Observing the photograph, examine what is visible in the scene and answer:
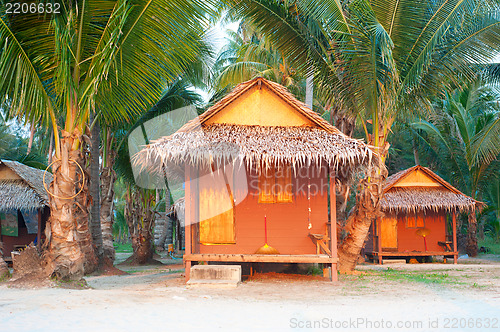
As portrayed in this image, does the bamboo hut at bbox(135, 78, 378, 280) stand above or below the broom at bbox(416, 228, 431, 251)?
above

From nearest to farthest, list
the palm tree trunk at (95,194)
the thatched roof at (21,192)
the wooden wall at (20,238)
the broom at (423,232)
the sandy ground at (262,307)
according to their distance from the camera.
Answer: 1. the sandy ground at (262,307)
2. the palm tree trunk at (95,194)
3. the thatched roof at (21,192)
4. the wooden wall at (20,238)
5. the broom at (423,232)

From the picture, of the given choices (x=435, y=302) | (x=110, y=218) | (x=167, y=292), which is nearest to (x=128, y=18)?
(x=167, y=292)

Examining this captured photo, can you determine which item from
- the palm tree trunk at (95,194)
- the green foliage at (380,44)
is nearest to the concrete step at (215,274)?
the green foliage at (380,44)

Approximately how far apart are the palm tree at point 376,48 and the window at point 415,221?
18.1ft

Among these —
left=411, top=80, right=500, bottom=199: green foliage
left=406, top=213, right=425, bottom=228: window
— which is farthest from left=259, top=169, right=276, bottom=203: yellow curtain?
left=411, top=80, right=500, bottom=199: green foliage

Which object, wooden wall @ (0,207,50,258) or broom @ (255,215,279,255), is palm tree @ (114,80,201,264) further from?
broom @ (255,215,279,255)

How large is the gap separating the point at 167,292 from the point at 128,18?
4828 mm

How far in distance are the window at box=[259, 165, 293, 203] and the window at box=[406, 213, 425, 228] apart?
7.62m

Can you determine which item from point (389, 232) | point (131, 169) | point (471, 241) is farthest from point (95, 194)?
point (471, 241)

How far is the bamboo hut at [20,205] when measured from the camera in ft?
48.1

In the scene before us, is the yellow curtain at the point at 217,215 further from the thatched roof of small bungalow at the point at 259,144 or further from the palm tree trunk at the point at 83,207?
the palm tree trunk at the point at 83,207

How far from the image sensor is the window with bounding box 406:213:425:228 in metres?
16.7

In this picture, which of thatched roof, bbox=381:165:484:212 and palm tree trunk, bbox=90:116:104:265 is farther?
thatched roof, bbox=381:165:484:212

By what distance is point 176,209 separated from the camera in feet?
61.1
